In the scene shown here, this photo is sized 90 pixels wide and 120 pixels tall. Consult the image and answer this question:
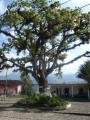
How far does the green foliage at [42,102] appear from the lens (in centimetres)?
3278

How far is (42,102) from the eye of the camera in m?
33.8

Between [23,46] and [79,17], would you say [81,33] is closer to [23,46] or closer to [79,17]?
[79,17]

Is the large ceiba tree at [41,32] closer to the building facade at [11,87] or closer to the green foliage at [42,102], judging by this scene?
the green foliage at [42,102]

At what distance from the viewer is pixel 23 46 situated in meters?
35.7

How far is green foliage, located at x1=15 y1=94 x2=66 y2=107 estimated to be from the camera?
→ 32781mm

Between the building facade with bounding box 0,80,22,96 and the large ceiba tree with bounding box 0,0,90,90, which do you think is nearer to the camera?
the large ceiba tree with bounding box 0,0,90,90

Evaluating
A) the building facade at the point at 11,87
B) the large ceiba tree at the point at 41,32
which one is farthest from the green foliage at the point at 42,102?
the building facade at the point at 11,87

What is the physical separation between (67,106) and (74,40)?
7.68 metres

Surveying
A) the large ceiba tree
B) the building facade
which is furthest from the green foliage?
the building facade

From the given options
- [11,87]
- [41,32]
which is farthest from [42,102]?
[11,87]

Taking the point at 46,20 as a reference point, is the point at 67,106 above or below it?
below

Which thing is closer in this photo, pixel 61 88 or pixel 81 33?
pixel 81 33

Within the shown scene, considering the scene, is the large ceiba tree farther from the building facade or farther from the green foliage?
the building facade

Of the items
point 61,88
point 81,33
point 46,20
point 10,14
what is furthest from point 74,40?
point 61,88
